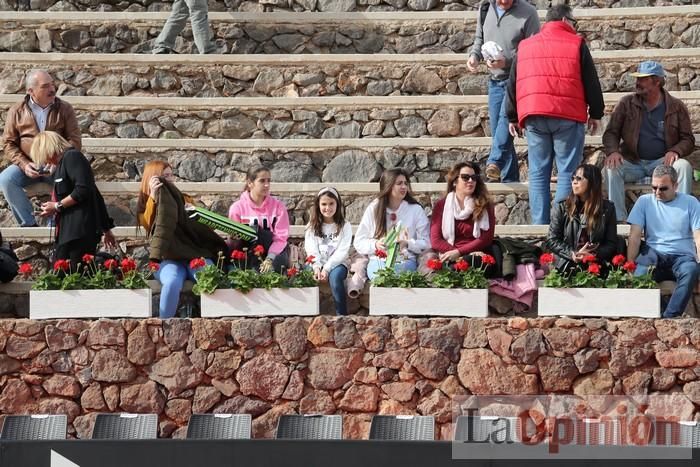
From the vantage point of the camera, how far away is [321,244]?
11727mm

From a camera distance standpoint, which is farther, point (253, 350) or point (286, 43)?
point (286, 43)

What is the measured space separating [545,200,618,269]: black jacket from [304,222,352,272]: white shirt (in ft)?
4.52

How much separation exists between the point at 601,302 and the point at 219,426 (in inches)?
105

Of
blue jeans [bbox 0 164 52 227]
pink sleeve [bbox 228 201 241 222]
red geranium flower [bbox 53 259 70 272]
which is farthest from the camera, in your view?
blue jeans [bbox 0 164 52 227]

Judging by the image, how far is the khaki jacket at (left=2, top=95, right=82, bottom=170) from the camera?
13102 mm

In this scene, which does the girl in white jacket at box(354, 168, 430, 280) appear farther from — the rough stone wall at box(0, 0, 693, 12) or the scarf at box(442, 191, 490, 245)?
the rough stone wall at box(0, 0, 693, 12)

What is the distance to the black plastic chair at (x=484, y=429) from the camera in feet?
32.7

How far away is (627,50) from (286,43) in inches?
125

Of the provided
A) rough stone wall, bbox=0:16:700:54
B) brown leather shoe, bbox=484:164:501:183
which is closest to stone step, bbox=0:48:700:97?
rough stone wall, bbox=0:16:700:54

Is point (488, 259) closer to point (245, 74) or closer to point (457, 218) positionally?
point (457, 218)

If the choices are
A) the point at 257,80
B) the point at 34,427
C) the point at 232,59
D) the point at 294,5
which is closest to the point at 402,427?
the point at 34,427

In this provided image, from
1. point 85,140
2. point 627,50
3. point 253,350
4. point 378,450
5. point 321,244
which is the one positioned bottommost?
point 378,450

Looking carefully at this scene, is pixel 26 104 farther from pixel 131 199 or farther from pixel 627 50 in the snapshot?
pixel 627 50

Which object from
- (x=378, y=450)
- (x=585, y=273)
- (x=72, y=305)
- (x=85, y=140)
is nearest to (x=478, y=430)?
(x=378, y=450)
